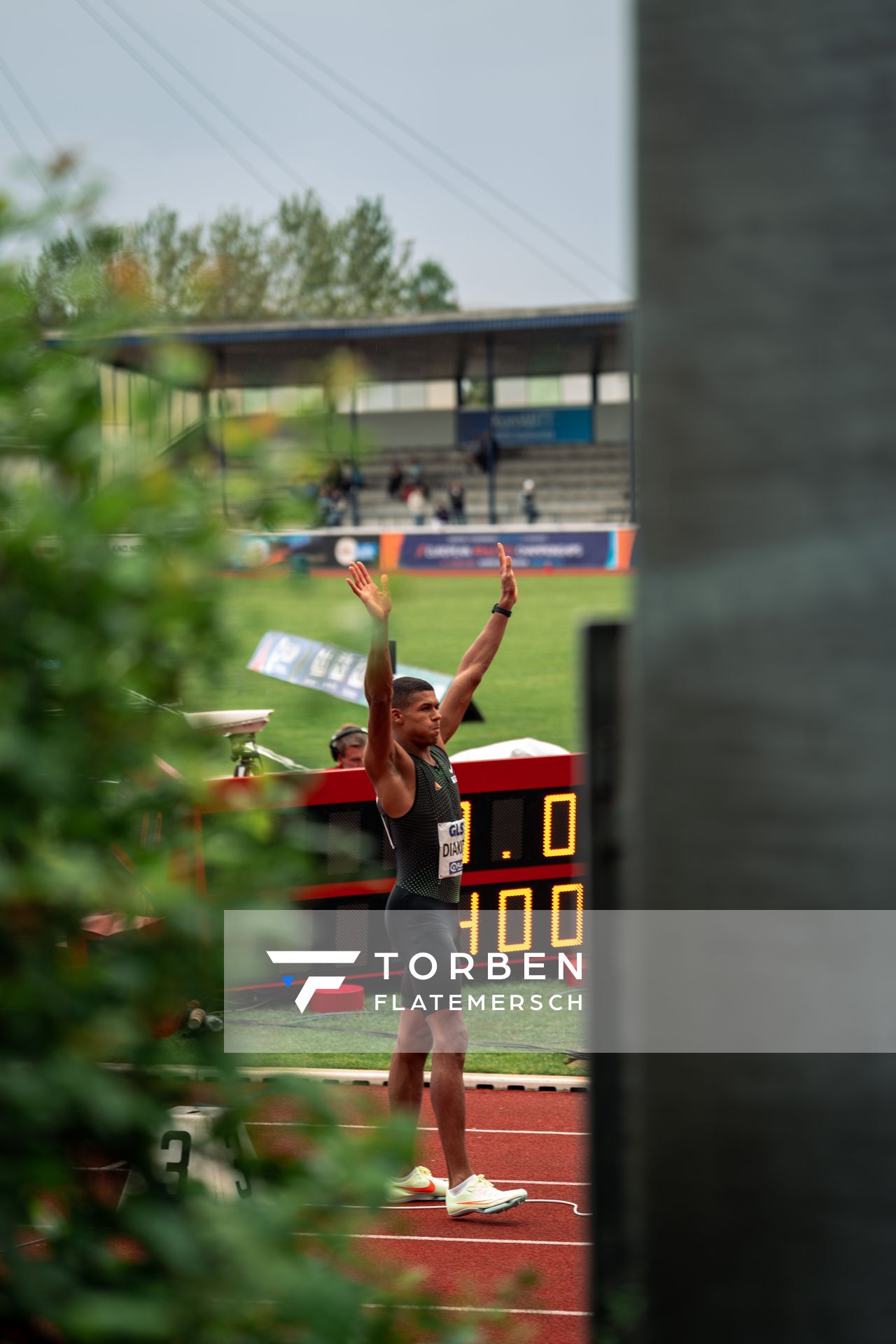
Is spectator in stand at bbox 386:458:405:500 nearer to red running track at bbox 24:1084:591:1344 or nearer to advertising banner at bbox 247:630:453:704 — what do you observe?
advertising banner at bbox 247:630:453:704

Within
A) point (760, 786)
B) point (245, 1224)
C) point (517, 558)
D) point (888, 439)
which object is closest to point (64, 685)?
point (245, 1224)

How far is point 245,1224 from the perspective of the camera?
161 cm

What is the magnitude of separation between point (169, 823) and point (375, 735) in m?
3.83

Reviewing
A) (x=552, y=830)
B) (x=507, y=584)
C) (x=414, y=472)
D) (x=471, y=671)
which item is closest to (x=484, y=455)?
(x=414, y=472)

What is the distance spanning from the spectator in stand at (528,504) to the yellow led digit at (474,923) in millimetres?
46321

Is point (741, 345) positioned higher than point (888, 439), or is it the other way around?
point (741, 345)

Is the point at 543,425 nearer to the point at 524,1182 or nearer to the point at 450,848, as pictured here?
the point at 524,1182

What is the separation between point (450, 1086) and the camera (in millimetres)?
5914

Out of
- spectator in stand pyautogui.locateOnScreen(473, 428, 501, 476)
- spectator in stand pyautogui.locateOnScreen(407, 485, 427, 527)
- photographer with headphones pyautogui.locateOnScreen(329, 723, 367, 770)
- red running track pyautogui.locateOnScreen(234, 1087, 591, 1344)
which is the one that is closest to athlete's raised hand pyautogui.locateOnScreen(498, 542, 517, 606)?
red running track pyautogui.locateOnScreen(234, 1087, 591, 1344)

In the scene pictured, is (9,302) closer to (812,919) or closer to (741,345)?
(741,345)

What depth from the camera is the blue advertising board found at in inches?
2643

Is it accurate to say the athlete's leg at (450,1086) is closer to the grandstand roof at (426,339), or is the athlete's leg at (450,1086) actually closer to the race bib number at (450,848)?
the race bib number at (450,848)

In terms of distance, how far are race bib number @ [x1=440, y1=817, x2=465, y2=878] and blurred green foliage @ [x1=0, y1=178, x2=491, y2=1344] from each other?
4280 millimetres

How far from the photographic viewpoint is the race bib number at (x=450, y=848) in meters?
6.10
